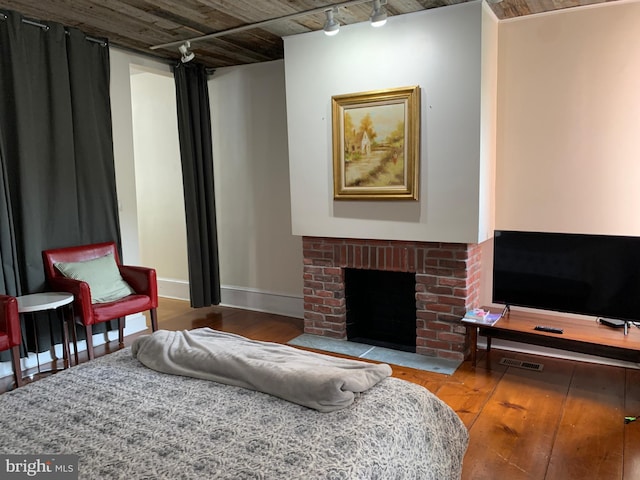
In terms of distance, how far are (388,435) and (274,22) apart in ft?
9.95

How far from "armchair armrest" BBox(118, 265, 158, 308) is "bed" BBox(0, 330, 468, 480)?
1.81 metres

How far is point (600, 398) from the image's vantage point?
9.64ft

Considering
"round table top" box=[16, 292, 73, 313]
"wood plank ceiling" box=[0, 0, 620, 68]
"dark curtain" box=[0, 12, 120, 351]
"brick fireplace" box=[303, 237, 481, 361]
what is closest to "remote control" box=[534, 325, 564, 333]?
"brick fireplace" box=[303, 237, 481, 361]

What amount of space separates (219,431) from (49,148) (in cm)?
298

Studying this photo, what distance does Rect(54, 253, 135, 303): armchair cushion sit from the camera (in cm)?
356

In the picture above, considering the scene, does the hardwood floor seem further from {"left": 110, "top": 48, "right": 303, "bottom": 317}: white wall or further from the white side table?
{"left": 110, "top": 48, "right": 303, "bottom": 317}: white wall

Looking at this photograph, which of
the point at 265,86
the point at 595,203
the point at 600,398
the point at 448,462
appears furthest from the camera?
the point at 265,86

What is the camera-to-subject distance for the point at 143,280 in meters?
3.85

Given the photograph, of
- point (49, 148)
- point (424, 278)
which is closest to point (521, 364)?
point (424, 278)

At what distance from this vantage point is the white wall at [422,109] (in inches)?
130

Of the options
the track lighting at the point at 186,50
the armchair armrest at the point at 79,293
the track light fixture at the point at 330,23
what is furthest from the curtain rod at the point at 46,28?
the track light fixture at the point at 330,23

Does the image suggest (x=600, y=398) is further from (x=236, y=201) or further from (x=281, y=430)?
(x=236, y=201)

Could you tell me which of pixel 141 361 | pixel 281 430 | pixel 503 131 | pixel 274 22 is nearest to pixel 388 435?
pixel 281 430

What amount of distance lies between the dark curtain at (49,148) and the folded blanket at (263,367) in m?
1.76
